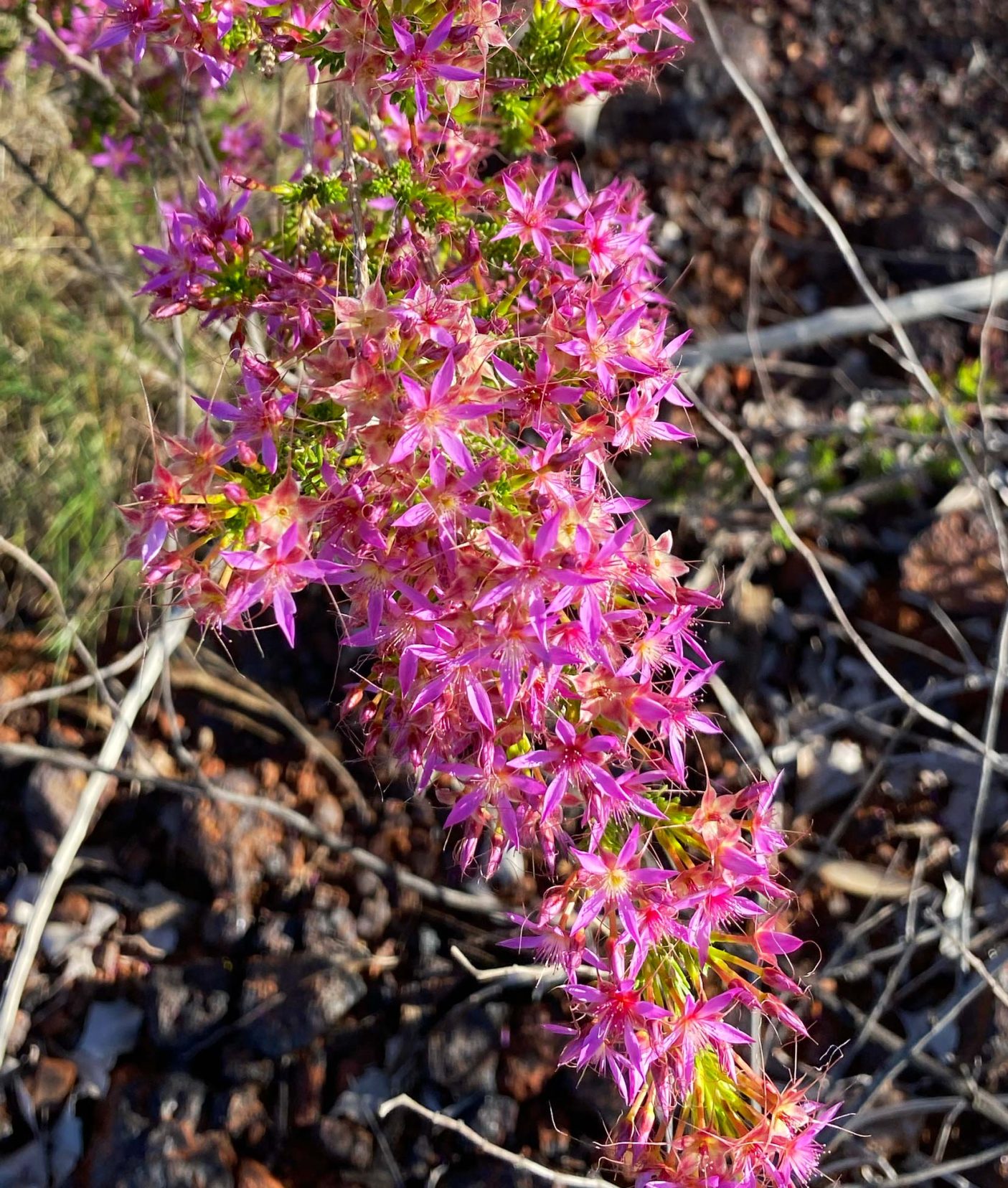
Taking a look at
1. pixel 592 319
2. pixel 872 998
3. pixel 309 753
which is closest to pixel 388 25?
pixel 592 319

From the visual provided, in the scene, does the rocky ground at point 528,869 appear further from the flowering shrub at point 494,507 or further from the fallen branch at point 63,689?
the flowering shrub at point 494,507

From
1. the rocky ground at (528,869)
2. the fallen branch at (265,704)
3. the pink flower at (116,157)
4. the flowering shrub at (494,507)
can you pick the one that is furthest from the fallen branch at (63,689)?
the pink flower at (116,157)

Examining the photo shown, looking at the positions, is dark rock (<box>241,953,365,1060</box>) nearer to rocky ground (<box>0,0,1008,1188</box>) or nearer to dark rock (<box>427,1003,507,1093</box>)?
rocky ground (<box>0,0,1008,1188</box>)

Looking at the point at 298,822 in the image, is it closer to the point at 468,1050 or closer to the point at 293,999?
the point at 293,999

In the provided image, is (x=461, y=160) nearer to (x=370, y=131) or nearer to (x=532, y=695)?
(x=370, y=131)

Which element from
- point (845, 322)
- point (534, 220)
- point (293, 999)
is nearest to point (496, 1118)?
point (293, 999)

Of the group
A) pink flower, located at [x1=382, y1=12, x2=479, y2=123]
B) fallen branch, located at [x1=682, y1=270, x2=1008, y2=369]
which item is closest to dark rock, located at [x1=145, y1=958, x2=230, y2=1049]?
pink flower, located at [x1=382, y1=12, x2=479, y2=123]
